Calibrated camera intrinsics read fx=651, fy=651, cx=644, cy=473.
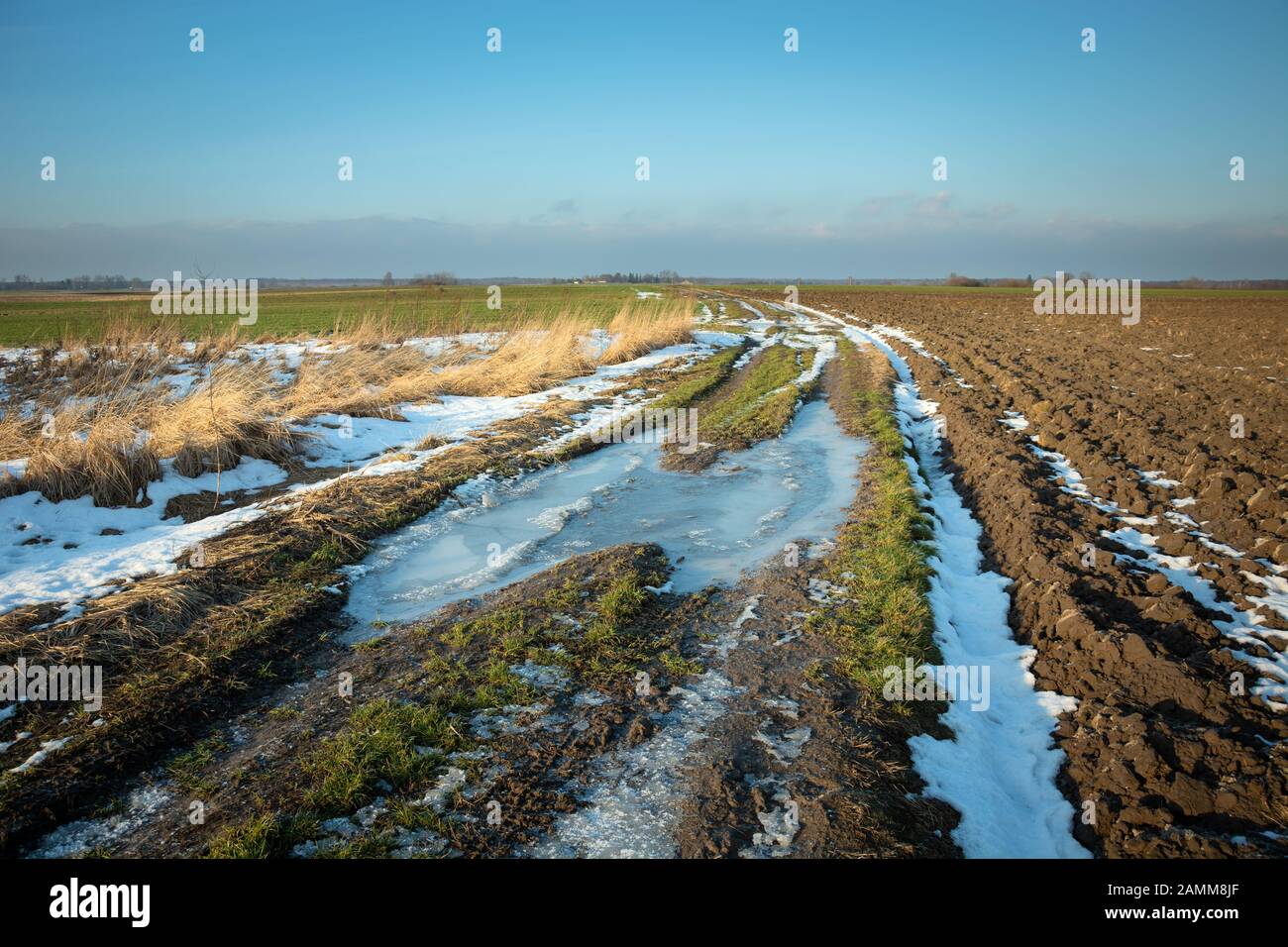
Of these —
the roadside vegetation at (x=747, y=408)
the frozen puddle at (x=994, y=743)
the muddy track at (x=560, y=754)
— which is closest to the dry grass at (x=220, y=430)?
the muddy track at (x=560, y=754)

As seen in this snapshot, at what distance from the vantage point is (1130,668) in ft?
15.5

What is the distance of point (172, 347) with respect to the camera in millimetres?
13805

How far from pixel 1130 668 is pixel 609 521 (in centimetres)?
536

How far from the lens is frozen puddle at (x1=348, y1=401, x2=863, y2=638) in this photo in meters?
6.54

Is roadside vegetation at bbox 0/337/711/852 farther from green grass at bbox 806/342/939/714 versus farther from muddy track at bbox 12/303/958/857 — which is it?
green grass at bbox 806/342/939/714

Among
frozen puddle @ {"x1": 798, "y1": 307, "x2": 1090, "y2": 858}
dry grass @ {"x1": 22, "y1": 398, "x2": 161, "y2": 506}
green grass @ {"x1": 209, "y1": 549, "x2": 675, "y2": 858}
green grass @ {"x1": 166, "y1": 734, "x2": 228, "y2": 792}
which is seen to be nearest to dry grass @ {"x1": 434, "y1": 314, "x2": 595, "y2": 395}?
dry grass @ {"x1": 22, "y1": 398, "x2": 161, "y2": 506}

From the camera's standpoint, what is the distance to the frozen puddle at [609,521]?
654cm

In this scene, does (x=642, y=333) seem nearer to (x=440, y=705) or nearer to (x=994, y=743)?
(x=440, y=705)

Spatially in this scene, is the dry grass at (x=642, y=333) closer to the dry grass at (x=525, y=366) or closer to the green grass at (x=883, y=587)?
the dry grass at (x=525, y=366)

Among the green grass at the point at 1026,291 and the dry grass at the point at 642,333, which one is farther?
the green grass at the point at 1026,291

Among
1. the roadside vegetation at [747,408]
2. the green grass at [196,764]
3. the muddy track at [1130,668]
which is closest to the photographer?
the muddy track at [1130,668]

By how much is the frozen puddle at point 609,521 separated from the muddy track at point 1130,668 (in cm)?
210
